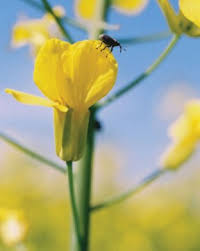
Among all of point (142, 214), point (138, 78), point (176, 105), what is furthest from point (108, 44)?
point (176, 105)

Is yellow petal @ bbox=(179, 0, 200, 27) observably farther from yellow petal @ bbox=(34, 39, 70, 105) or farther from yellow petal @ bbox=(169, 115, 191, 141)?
yellow petal @ bbox=(169, 115, 191, 141)

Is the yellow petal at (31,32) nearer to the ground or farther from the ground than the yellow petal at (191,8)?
nearer to the ground

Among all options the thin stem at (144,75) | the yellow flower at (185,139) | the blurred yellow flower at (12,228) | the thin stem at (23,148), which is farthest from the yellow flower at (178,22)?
the blurred yellow flower at (12,228)

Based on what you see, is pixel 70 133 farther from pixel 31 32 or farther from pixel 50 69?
pixel 31 32

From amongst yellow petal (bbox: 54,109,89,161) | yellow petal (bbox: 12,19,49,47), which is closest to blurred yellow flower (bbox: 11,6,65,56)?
yellow petal (bbox: 12,19,49,47)

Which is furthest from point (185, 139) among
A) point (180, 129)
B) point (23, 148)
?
point (23, 148)

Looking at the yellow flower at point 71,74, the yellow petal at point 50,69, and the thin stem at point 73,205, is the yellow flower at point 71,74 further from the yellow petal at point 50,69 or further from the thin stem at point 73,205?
the thin stem at point 73,205
